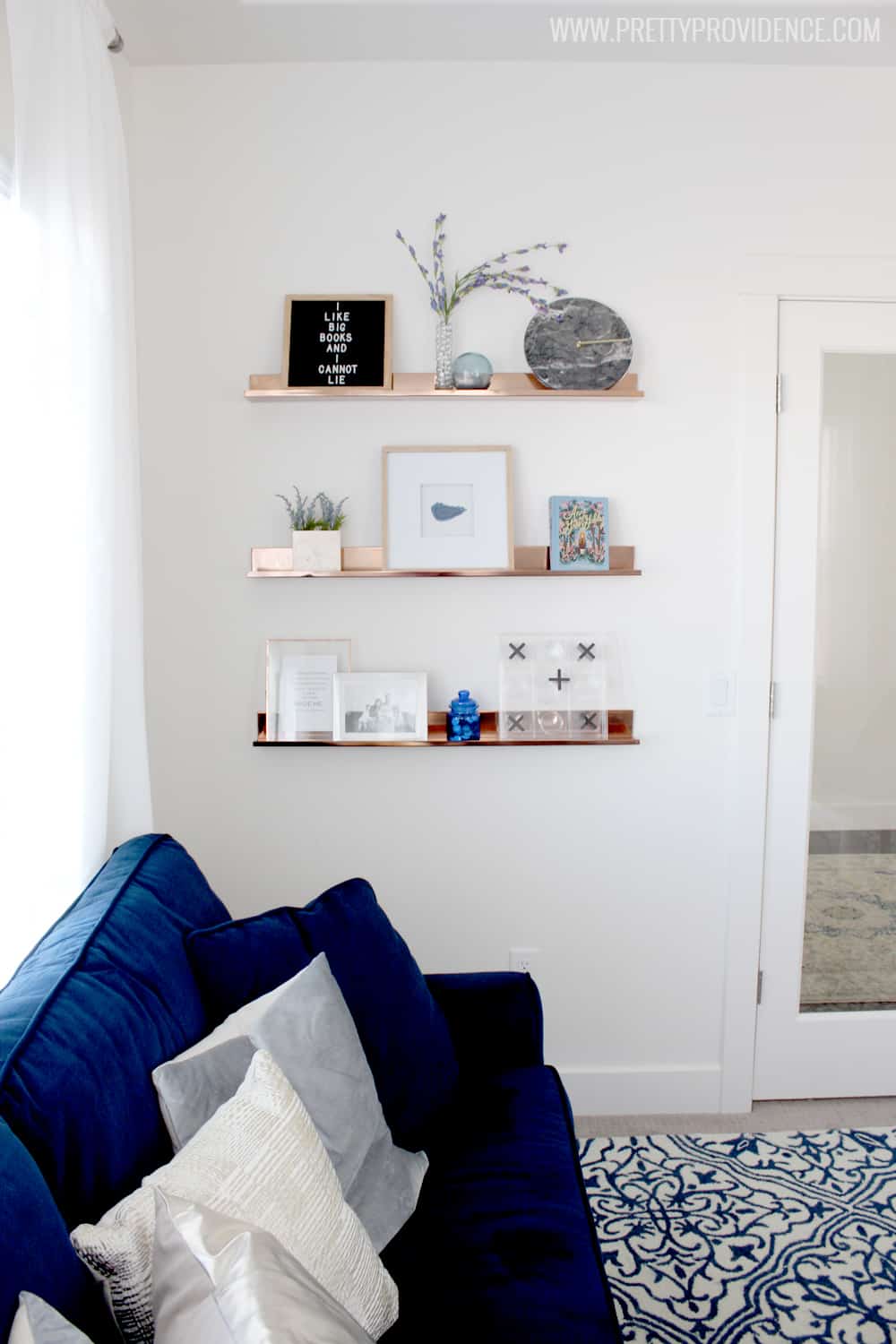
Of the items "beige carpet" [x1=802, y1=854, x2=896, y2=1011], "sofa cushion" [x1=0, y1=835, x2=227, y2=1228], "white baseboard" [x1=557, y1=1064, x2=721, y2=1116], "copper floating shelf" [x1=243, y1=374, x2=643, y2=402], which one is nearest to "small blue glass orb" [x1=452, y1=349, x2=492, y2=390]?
"copper floating shelf" [x1=243, y1=374, x2=643, y2=402]

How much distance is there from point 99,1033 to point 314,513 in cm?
151

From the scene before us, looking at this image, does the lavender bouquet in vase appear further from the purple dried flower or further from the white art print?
the white art print

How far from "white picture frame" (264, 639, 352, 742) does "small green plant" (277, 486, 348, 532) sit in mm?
309

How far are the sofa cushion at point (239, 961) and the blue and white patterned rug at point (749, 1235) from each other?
1.01 meters

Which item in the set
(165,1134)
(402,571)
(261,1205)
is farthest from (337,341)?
(261,1205)

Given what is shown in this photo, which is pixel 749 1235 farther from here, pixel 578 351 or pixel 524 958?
pixel 578 351

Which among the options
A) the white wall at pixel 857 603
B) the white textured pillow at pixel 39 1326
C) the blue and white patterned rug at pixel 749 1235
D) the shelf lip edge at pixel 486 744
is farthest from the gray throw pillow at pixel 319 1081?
the white wall at pixel 857 603

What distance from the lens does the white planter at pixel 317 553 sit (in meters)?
2.44

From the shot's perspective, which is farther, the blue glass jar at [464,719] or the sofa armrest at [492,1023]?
the blue glass jar at [464,719]

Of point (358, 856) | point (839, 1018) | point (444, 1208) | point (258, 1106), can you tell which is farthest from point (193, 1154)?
point (839, 1018)

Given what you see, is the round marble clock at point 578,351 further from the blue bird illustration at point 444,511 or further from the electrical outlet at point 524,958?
the electrical outlet at point 524,958

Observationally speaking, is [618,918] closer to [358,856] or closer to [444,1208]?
[358,856]

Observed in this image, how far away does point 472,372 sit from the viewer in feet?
7.93

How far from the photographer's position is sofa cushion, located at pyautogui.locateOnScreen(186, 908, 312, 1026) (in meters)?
1.66
